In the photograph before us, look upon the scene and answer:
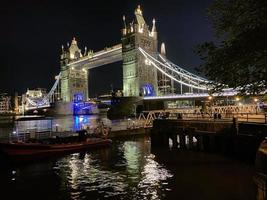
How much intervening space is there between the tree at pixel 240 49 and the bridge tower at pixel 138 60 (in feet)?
286

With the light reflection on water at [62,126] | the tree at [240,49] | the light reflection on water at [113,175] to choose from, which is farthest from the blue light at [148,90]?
the tree at [240,49]

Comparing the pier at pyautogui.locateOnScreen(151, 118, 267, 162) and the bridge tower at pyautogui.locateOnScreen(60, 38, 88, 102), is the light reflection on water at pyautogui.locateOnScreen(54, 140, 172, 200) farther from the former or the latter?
the bridge tower at pyautogui.locateOnScreen(60, 38, 88, 102)

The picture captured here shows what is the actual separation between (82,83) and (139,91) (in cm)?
7744

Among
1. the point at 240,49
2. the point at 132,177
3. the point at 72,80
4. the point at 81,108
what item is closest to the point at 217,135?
the point at 132,177

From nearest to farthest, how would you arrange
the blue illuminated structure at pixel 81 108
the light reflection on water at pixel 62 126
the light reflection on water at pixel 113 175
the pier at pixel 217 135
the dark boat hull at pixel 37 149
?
the light reflection on water at pixel 113 175 < the pier at pixel 217 135 < the dark boat hull at pixel 37 149 < the light reflection on water at pixel 62 126 < the blue illuminated structure at pixel 81 108

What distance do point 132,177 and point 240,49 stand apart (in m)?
14.6

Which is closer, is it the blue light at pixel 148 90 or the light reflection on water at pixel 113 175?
the light reflection on water at pixel 113 175

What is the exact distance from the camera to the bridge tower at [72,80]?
167m

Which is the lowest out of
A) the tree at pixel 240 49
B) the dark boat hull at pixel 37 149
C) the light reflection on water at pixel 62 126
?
the dark boat hull at pixel 37 149

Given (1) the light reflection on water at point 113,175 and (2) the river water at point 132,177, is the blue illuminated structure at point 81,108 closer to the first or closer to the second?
(1) the light reflection on water at point 113,175

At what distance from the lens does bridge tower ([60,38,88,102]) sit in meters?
167

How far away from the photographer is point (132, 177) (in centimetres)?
2305

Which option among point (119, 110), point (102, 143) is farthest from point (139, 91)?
point (102, 143)

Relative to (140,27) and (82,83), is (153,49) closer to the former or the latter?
(140,27)
